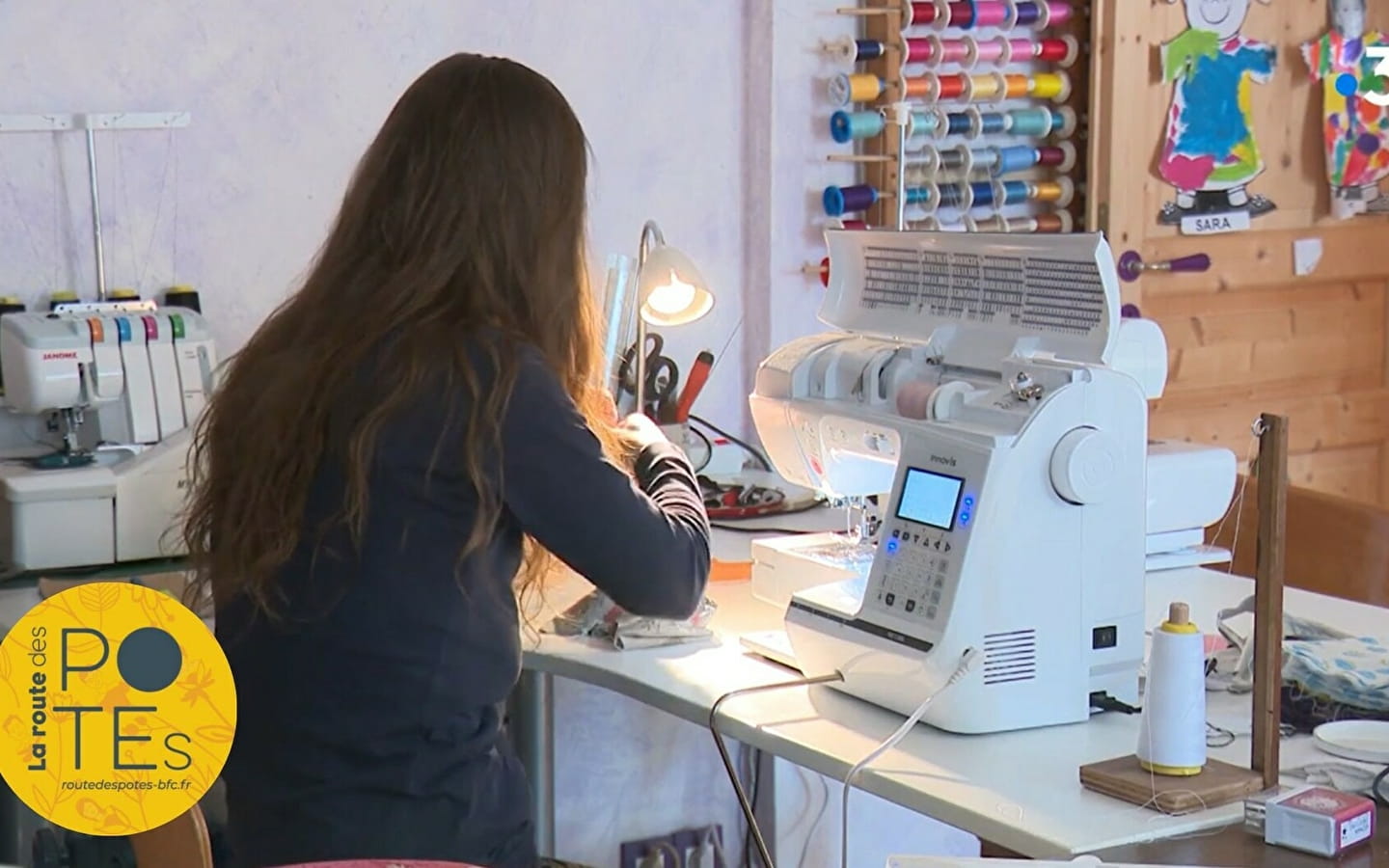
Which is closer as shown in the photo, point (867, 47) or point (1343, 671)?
point (1343, 671)

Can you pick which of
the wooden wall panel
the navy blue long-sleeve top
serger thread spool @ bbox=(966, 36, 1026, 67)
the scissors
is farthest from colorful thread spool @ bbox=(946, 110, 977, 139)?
the navy blue long-sleeve top

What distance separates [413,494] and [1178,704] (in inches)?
26.9

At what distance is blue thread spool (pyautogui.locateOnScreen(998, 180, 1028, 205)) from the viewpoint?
3309 millimetres

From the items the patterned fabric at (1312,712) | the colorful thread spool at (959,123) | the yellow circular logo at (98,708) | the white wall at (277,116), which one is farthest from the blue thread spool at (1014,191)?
the yellow circular logo at (98,708)

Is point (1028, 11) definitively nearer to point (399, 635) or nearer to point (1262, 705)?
point (1262, 705)

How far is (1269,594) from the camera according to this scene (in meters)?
1.50

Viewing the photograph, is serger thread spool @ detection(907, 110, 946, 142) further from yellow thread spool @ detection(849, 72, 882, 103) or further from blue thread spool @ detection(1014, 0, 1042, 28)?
blue thread spool @ detection(1014, 0, 1042, 28)

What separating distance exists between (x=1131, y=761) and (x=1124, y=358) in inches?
21.3

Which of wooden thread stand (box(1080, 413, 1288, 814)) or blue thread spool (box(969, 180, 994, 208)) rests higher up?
blue thread spool (box(969, 180, 994, 208))

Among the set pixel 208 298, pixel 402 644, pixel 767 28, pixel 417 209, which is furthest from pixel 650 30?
pixel 402 644

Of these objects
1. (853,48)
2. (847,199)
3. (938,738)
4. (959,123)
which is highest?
(853,48)

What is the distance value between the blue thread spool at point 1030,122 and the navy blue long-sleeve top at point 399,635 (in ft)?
6.35

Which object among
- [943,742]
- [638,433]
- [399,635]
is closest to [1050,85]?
[638,433]

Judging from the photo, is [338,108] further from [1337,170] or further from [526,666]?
[1337,170]
